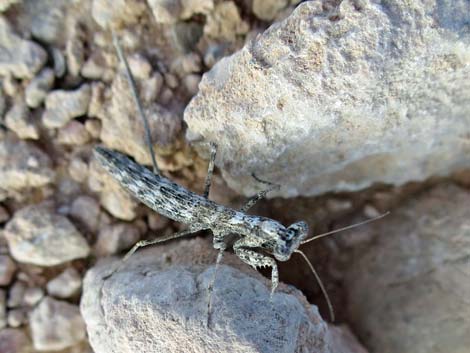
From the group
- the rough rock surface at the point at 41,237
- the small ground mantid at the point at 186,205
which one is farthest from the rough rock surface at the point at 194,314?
the rough rock surface at the point at 41,237

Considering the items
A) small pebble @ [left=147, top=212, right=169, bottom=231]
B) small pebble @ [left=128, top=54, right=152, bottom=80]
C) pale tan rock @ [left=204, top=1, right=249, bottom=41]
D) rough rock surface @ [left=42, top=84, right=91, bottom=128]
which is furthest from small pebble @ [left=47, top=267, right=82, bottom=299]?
pale tan rock @ [left=204, top=1, right=249, bottom=41]

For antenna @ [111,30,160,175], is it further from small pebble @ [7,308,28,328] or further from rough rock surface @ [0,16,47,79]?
small pebble @ [7,308,28,328]

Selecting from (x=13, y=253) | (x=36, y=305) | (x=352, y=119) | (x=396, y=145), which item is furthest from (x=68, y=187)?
(x=396, y=145)

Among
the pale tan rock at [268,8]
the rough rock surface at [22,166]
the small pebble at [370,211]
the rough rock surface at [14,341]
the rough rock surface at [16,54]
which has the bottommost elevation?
the rough rock surface at [14,341]

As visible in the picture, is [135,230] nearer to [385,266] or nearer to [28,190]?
[28,190]

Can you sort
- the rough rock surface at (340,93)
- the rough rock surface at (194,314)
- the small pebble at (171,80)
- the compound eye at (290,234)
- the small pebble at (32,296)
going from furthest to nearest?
the small pebble at (171,80) < the small pebble at (32,296) < the compound eye at (290,234) < the rough rock surface at (194,314) < the rough rock surface at (340,93)

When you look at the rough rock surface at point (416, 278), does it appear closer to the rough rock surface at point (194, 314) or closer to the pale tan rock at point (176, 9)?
the rough rock surface at point (194, 314)
